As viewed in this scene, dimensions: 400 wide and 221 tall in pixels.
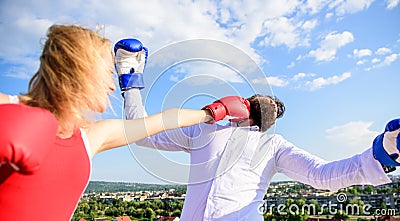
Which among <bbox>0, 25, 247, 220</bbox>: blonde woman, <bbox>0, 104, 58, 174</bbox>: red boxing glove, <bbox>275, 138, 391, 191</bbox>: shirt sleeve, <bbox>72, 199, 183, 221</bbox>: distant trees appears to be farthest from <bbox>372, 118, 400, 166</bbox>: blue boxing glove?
<bbox>72, 199, 183, 221</bbox>: distant trees

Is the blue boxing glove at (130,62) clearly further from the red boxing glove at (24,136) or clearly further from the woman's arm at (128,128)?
the red boxing glove at (24,136)

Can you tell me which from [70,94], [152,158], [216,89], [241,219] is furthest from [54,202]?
[216,89]

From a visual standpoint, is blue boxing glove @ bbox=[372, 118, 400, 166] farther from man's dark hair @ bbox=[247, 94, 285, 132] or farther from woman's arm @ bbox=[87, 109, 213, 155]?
woman's arm @ bbox=[87, 109, 213, 155]

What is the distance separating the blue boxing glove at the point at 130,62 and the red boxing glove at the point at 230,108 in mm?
501

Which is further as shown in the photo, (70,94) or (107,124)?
(107,124)

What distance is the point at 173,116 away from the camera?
138cm

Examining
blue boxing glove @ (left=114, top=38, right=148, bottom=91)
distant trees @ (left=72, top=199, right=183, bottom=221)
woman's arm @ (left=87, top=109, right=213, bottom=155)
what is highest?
blue boxing glove @ (left=114, top=38, right=148, bottom=91)

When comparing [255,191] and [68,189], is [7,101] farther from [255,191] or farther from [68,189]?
[255,191]

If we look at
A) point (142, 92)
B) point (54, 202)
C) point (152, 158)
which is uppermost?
point (142, 92)

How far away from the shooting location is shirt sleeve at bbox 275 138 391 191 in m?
1.79

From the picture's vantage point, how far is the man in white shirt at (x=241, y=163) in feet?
6.11

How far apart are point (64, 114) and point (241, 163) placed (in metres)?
1.24

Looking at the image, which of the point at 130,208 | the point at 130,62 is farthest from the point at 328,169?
the point at 130,208

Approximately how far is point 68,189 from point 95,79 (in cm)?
26
